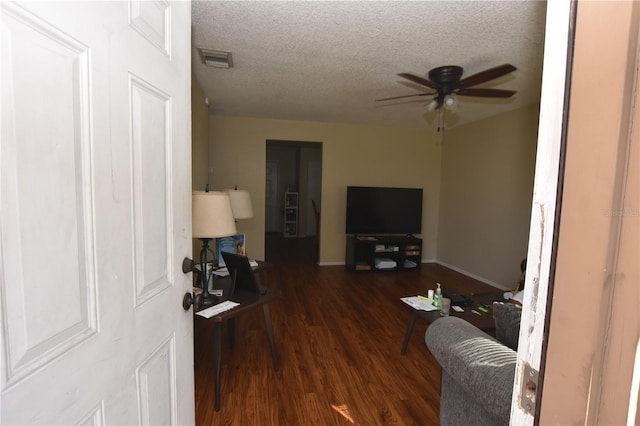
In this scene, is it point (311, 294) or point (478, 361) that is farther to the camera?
point (311, 294)

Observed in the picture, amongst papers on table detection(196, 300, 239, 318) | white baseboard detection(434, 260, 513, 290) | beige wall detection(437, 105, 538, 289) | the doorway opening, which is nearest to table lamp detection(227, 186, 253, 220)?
papers on table detection(196, 300, 239, 318)

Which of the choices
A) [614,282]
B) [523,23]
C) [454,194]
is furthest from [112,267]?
[454,194]

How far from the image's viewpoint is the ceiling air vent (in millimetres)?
2537

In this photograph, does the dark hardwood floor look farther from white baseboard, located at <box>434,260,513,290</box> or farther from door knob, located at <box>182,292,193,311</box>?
white baseboard, located at <box>434,260,513,290</box>

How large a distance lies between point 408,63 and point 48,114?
2755 millimetres

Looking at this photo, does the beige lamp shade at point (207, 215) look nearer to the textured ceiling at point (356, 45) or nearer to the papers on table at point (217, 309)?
the papers on table at point (217, 309)

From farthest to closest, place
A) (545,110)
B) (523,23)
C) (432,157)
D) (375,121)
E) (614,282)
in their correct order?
(432,157) → (375,121) → (523,23) → (545,110) → (614,282)

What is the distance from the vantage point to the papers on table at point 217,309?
175 cm

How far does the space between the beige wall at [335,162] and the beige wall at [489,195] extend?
0.31 meters

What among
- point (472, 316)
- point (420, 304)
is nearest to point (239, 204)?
point (420, 304)

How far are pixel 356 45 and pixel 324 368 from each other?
2486mm

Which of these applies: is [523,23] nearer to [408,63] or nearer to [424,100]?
[408,63]

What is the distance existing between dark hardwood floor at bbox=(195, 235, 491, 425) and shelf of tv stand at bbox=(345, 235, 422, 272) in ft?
3.70

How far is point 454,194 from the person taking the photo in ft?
17.3
